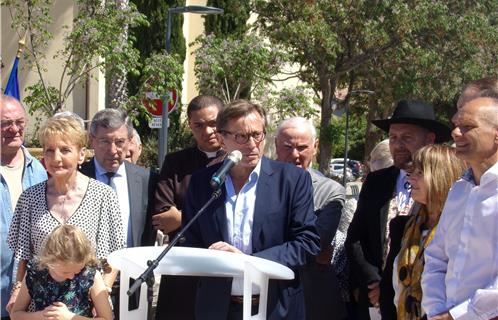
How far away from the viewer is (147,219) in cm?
542

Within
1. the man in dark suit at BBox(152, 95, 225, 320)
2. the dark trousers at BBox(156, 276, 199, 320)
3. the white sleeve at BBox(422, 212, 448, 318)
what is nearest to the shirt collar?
the man in dark suit at BBox(152, 95, 225, 320)

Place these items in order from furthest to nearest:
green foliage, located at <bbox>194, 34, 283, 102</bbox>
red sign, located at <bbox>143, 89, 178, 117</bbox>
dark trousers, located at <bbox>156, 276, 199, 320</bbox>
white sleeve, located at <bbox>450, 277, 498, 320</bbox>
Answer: green foliage, located at <bbox>194, 34, 283, 102</bbox>
red sign, located at <bbox>143, 89, 178, 117</bbox>
dark trousers, located at <bbox>156, 276, 199, 320</bbox>
white sleeve, located at <bbox>450, 277, 498, 320</bbox>

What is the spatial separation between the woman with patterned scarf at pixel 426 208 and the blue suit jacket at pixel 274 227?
0.52m

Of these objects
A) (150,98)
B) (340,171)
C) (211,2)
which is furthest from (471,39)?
(340,171)

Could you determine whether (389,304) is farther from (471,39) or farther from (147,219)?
(471,39)

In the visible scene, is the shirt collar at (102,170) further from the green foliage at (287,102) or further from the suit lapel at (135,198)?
the green foliage at (287,102)

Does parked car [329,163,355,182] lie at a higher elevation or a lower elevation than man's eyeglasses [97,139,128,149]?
lower

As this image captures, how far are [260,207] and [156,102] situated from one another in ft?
48.1

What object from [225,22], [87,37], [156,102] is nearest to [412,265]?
[87,37]

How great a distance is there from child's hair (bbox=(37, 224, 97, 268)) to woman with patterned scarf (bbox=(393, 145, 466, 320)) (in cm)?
174

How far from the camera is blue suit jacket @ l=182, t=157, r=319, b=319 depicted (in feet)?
13.7

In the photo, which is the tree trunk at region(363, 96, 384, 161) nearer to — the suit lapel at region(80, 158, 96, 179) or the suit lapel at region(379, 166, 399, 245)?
the suit lapel at region(80, 158, 96, 179)

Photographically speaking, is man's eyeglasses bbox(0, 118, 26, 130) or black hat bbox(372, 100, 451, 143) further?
man's eyeglasses bbox(0, 118, 26, 130)

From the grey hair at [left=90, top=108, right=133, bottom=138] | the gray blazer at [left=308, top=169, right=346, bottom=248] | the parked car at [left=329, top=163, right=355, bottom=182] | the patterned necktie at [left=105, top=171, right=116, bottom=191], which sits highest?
the grey hair at [left=90, top=108, right=133, bottom=138]
